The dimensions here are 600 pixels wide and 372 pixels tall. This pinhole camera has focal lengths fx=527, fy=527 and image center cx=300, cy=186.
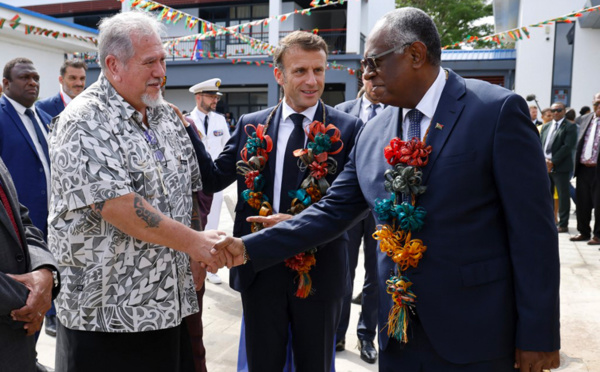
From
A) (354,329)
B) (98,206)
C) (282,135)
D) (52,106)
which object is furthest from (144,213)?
(52,106)

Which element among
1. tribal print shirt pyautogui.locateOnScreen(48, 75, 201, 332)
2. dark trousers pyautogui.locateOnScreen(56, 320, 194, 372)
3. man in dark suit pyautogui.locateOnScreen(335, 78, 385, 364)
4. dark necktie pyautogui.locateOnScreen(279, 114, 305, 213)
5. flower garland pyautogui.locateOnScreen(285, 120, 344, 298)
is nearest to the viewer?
tribal print shirt pyautogui.locateOnScreen(48, 75, 201, 332)

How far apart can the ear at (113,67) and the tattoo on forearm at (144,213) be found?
1.83 ft

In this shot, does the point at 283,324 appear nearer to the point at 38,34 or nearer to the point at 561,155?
the point at 561,155

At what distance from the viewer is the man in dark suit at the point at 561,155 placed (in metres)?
9.27

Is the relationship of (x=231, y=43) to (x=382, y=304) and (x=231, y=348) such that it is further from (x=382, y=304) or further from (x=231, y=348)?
(x=382, y=304)

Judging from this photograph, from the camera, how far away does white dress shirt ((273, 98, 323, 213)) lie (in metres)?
2.87

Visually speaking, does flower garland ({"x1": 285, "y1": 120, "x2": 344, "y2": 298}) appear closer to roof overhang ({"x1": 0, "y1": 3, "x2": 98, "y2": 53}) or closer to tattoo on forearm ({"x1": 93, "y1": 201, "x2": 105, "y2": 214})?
tattoo on forearm ({"x1": 93, "y1": 201, "x2": 105, "y2": 214})

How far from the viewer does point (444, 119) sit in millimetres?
2047

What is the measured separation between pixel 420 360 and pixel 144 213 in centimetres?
125

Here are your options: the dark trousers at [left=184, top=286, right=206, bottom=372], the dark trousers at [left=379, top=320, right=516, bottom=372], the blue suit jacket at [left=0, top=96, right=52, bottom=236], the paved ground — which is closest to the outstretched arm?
the dark trousers at [left=184, top=286, right=206, bottom=372]

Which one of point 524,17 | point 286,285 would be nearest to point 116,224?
point 286,285

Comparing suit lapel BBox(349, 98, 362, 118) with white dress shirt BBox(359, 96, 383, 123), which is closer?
white dress shirt BBox(359, 96, 383, 123)

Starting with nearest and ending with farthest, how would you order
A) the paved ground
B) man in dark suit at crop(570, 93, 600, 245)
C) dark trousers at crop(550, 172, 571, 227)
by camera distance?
the paved ground < man in dark suit at crop(570, 93, 600, 245) < dark trousers at crop(550, 172, 571, 227)

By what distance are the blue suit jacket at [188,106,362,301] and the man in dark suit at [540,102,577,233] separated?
24.6 ft
